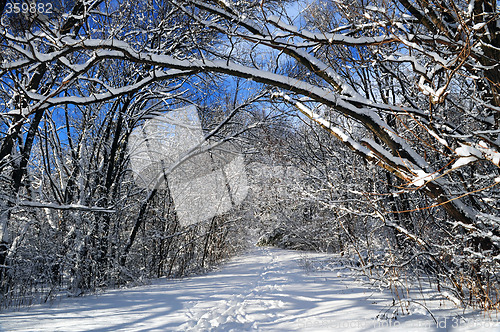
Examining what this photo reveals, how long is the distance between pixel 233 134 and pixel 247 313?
17.2ft

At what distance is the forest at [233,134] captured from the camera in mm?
2514

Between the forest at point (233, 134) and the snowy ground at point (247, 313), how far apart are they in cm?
50

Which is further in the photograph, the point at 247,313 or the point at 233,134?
the point at 233,134

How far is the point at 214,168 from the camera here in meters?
10.7

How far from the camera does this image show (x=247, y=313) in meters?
3.72

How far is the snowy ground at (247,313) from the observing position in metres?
2.82

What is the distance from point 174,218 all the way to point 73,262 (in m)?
3.97

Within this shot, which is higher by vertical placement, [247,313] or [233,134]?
[233,134]

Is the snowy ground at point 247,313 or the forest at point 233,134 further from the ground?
the forest at point 233,134

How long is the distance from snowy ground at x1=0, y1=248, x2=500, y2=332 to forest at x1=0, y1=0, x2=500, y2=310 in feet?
1.65

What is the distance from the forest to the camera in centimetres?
251

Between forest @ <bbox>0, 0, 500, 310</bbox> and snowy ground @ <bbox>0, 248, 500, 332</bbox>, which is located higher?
forest @ <bbox>0, 0, 500, 310</bbox>

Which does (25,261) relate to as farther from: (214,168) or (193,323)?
(214,168)

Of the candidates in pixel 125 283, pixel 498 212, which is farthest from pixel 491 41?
pixel 125 283
